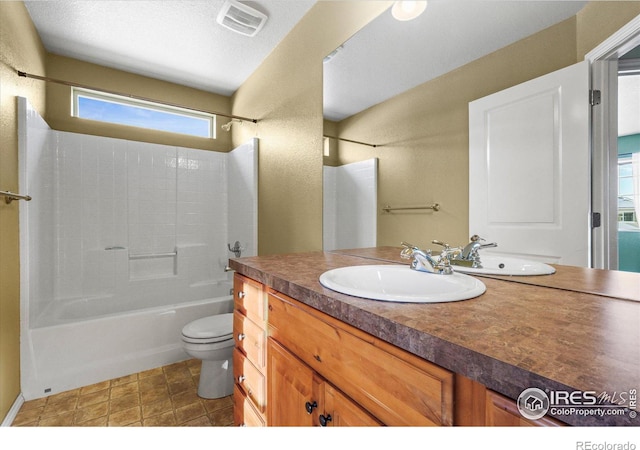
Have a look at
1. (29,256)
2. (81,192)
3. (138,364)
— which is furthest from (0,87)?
(138,364)

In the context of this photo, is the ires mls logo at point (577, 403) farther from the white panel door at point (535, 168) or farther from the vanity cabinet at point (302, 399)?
the white panel door at point (535, 168)

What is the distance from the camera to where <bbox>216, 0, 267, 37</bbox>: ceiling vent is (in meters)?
1.84

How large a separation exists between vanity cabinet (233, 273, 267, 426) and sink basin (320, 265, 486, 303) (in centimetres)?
34

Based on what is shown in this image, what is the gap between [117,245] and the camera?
8.85 feet

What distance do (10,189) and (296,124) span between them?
67.7 inches

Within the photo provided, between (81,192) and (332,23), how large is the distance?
8.20 feet

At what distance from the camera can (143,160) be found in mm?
2826

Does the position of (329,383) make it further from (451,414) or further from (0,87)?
(0,87)

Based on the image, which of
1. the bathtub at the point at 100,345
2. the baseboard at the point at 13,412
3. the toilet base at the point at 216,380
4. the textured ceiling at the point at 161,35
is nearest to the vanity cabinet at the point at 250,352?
the toilet base at the point at 216,380

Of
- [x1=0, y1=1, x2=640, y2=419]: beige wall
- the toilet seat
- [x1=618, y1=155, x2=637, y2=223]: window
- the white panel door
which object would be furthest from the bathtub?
[x1=618, y1=155, x2=637, y2=223]: window

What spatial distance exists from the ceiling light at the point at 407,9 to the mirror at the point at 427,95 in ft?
0.08

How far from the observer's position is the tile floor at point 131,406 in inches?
60.9

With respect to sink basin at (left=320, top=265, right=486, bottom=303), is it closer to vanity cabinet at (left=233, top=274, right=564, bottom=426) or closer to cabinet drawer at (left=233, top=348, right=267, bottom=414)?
vanity cabinet at (left=233, top=274, right=564, bottom=426)

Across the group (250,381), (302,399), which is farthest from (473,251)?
(250,381)
